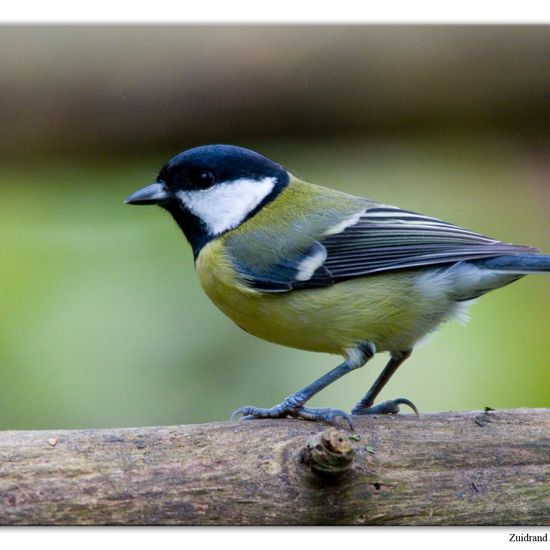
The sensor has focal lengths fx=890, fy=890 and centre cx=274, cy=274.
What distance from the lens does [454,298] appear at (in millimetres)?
1547

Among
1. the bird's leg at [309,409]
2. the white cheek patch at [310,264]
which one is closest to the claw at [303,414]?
the bird's leg at [309,409]

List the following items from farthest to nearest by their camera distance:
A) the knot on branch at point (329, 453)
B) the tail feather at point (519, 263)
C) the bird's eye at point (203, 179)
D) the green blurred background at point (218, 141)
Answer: the green blurred background at point (218, 141), the bird's eye at point (203, 179), the tail feather at point (519, 263), the knot on branch at point (329, 453)

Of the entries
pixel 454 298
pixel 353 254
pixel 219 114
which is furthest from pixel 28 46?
pixel 454 298

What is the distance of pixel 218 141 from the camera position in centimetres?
207

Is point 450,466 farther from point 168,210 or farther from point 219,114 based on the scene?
point 219,114

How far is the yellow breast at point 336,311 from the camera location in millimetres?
1481

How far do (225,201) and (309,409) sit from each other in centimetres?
40

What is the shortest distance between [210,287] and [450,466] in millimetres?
507

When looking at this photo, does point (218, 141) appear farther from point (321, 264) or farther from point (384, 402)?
point (384, 402)

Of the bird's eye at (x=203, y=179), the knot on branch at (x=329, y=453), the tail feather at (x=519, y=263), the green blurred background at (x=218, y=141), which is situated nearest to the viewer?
the knot on branch at (x=329, y=453)

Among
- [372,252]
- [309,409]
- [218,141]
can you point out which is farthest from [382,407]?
[218,141]

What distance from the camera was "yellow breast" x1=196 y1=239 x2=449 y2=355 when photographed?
1481 mm

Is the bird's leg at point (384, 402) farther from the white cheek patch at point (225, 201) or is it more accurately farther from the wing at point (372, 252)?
the white cheek patch at point (225, 201)

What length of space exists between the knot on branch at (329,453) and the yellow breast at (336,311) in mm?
263
